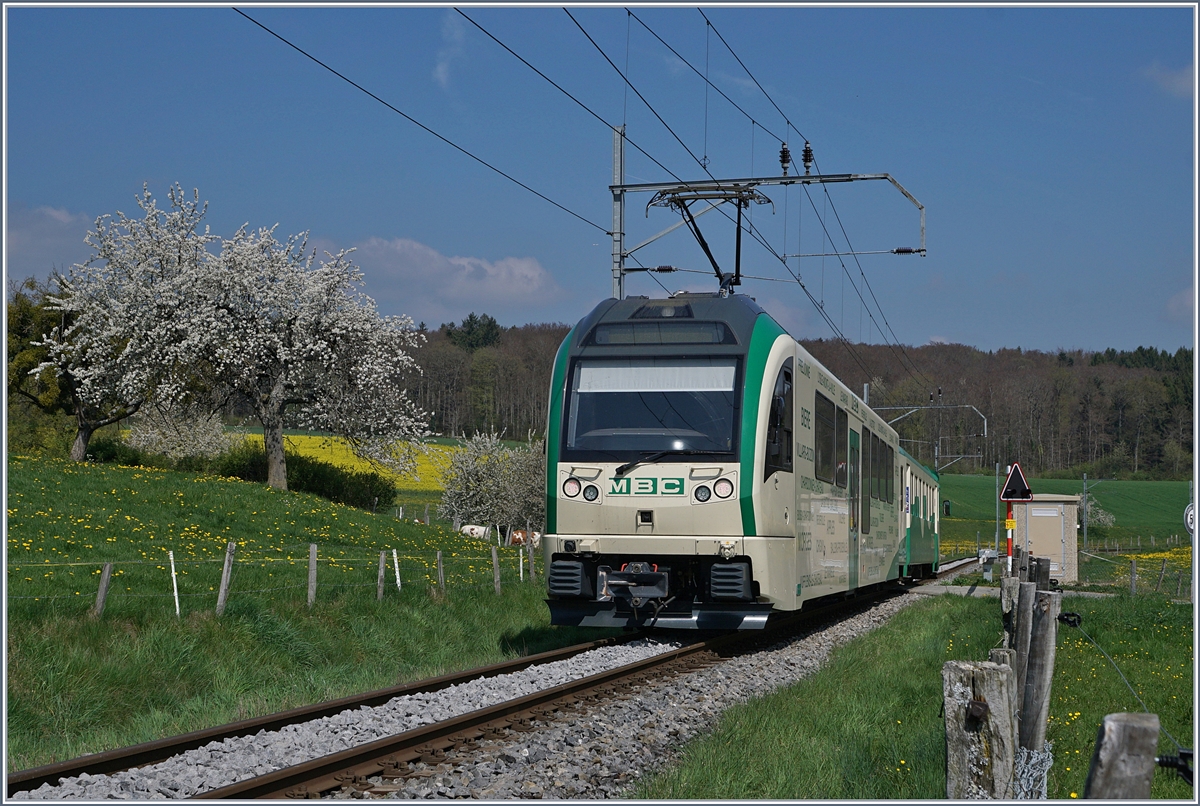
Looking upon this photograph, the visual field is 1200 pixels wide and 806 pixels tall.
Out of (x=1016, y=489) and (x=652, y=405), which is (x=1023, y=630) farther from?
(x=1016, y=489)

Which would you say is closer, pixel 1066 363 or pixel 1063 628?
pixel 1063 628

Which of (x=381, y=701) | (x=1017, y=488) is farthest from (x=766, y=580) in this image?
(x=1017, y=488)

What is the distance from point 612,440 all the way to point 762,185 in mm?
7024

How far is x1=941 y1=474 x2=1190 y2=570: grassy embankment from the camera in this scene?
252 feet

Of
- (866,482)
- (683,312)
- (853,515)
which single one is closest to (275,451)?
(866,482)

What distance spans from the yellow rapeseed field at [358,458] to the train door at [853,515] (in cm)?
3055

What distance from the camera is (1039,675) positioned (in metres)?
6.32

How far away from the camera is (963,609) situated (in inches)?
769

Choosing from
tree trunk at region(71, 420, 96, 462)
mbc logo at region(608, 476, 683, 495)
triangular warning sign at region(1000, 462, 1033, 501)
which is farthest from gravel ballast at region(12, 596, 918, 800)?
tree trunk at region(71, 420, 96, 462)

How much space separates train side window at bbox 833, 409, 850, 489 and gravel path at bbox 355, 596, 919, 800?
446cm

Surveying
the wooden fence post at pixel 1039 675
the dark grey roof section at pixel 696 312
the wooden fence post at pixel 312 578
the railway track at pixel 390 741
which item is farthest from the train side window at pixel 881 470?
the wooden fence post at pixel 1039 675

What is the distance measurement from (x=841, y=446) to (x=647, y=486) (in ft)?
15.6

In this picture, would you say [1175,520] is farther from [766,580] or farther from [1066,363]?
[766,580]

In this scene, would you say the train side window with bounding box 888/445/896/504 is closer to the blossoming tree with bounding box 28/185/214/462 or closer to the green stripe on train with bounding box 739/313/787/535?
the green stripe on train with bounding box 739/313/787/535
